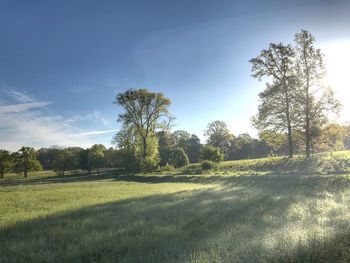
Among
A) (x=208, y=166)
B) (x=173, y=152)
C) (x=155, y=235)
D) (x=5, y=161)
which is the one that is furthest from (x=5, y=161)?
(x=155, y=235)

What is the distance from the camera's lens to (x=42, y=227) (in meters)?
10.6

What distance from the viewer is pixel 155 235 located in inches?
354

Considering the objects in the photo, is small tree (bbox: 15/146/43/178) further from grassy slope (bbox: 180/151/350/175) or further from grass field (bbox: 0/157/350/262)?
grass field (bbox: 0/157/350/262)

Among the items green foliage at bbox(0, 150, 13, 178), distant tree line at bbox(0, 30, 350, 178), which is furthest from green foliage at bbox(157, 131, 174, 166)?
green foliage at bbox(0, 150, 13, 178)

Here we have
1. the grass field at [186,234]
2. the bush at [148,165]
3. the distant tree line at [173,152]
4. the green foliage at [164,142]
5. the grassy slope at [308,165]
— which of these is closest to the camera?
the grass field at [186,234]

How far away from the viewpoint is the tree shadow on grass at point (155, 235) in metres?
7.04

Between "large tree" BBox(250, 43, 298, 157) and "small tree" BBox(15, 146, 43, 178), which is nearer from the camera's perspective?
"large tree" BBox(250, 43, 298, 157)

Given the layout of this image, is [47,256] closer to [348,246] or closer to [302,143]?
[348,246]

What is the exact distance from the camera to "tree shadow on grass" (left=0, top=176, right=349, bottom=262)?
7039 millimetres

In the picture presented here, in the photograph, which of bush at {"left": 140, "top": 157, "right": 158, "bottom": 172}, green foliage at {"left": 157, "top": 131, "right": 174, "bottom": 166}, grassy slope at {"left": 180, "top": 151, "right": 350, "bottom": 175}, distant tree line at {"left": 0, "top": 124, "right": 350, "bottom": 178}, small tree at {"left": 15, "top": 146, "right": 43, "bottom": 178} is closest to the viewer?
grassy slope at {"left": 180, "top": 151, "right": 350, "bottom": 175}

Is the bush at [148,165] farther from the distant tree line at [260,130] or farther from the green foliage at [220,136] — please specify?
the green foliage at [220,136]

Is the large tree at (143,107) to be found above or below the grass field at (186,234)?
above

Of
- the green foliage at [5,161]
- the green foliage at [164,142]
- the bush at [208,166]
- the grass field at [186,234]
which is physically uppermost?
the green foliage at [164,142]

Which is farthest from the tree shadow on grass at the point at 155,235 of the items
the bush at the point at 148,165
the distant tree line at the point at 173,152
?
the bush at the point at 148,165
